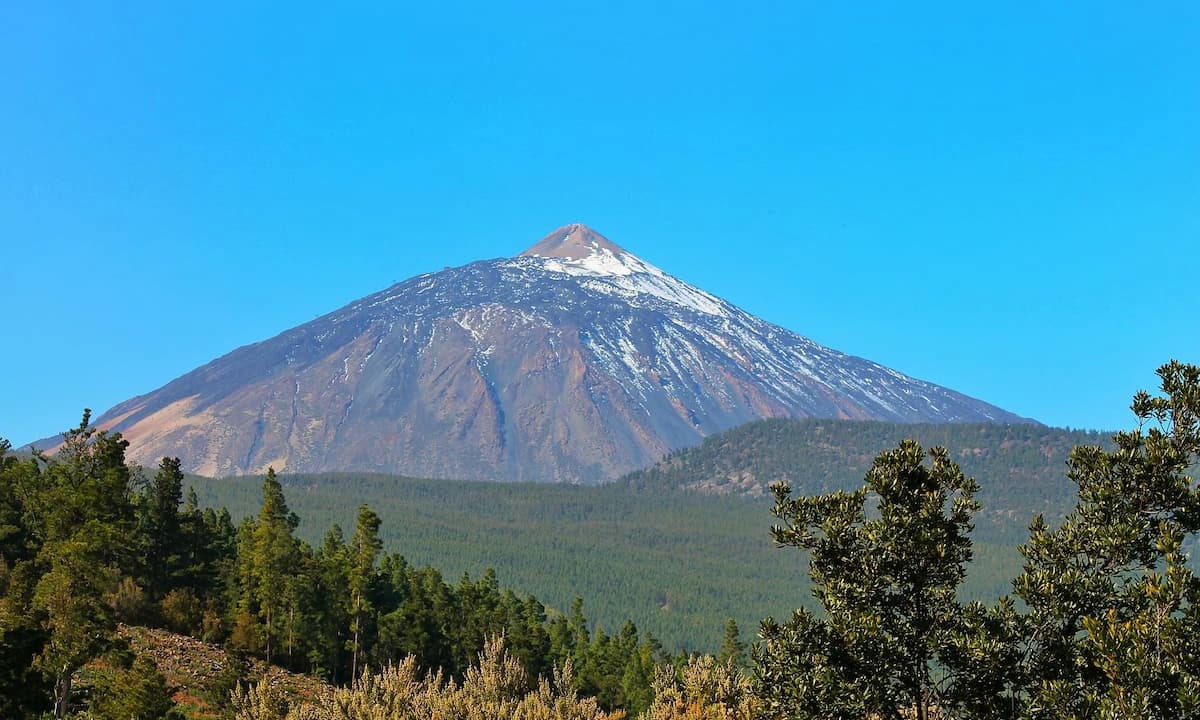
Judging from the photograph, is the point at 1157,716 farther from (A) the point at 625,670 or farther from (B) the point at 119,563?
(A) the point at 625,670

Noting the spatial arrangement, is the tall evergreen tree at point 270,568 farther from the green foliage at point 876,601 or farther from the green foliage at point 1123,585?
the green foliage at point 1123,585

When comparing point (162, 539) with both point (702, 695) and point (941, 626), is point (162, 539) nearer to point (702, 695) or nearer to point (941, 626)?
point (702, 695)

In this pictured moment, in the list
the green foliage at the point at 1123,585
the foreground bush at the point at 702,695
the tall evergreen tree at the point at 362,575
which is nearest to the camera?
the green foliage at the point at 1123,585

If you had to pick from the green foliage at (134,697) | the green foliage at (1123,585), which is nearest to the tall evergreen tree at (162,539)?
the green foliage at (134,697)

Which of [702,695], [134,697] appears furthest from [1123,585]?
[134,697]

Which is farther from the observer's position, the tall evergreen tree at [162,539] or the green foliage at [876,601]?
the tall evergreen tree at [162,539]

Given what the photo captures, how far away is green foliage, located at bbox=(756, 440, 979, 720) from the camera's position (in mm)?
18719

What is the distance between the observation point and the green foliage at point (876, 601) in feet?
61.4

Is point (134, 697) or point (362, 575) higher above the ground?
point (362, 575)

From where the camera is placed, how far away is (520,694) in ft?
110

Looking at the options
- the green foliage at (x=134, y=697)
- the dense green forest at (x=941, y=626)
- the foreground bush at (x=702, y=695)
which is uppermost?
the dense green forest at (x=941, y=626)

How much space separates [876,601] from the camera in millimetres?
19156

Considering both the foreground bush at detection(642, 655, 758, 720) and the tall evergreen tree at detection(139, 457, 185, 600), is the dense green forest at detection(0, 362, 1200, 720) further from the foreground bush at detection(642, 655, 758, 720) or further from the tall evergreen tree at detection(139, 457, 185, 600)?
the tall evergreen tree at detection(139, 457, 185, 600)

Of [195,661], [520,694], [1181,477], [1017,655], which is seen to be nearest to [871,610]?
[1017,655]
